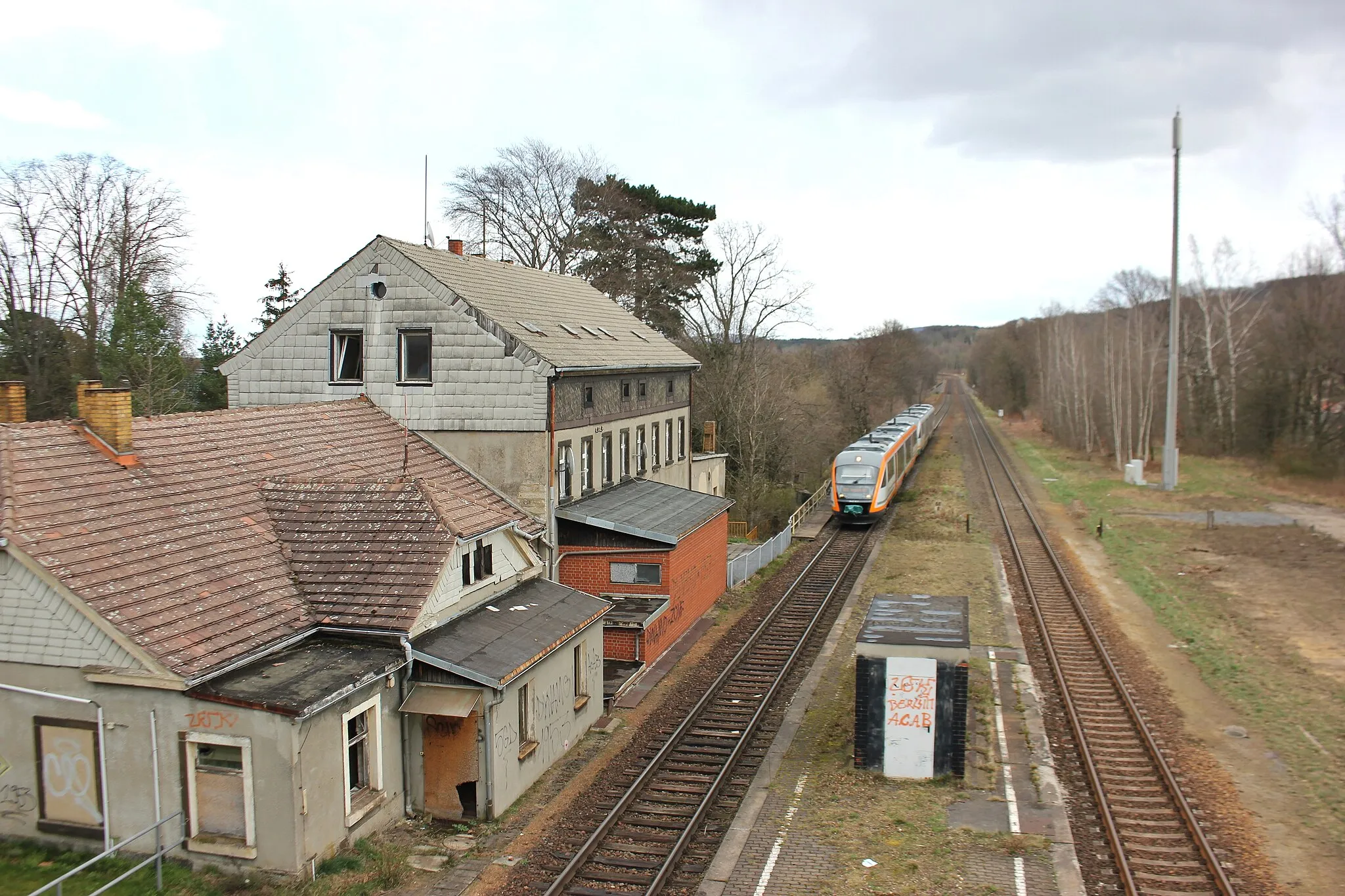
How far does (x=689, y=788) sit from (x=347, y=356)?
38.5 ft

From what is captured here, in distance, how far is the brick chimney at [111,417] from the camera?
A: 40.4 ft

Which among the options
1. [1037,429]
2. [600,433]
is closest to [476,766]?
[600,433]

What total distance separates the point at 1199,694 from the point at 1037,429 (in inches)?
2888

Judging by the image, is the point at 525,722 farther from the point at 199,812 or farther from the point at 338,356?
the point at 338,356

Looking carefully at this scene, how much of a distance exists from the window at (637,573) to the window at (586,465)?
2.17 meters

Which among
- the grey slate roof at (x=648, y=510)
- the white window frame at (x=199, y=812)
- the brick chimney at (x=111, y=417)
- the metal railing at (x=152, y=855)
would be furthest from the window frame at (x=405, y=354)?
the metal railing at (x=152, y=855)

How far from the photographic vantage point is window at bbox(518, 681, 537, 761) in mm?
13258

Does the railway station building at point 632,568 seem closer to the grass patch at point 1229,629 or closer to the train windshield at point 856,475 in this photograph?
the grass patch at point 1229,629

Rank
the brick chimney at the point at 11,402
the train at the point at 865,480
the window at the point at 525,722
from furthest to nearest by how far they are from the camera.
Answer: the train at the point at 865,480 < the window at the point at 525,722 < the brick chimney at the point at 11,402

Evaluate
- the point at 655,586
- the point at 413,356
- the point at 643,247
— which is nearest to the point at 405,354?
the point at 413,356

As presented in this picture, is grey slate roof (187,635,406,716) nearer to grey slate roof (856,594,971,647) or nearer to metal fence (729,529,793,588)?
grey slate roof (856,594,971,647)

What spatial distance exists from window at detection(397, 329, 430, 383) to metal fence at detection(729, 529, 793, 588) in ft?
36.2

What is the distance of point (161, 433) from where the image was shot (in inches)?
546

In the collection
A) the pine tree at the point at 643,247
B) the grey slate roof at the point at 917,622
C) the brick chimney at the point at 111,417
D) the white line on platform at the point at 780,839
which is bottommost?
the white line on platform at the point at 780,839
